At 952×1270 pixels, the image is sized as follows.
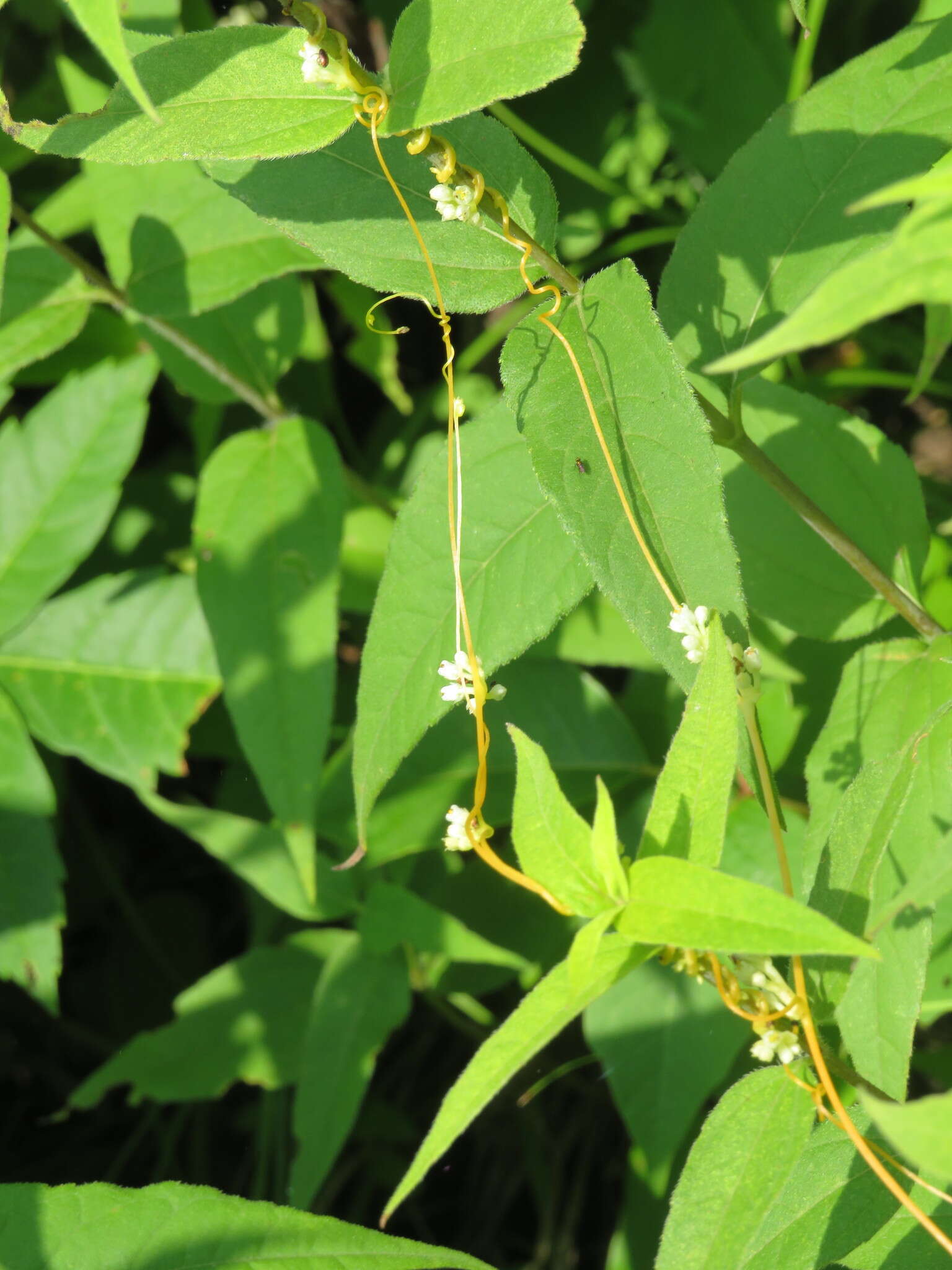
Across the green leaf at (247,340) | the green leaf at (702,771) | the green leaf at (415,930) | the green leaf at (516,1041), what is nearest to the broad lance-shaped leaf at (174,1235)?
the green leaf at (516,1041)

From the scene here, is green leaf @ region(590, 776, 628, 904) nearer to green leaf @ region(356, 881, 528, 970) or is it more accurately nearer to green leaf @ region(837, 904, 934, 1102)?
green leaf @ region(837, 904, 934, 1102)

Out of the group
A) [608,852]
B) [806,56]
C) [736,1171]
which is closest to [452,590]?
[608,852]

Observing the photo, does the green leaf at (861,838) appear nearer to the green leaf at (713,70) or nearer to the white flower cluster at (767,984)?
the white flower cluster at (767,984)

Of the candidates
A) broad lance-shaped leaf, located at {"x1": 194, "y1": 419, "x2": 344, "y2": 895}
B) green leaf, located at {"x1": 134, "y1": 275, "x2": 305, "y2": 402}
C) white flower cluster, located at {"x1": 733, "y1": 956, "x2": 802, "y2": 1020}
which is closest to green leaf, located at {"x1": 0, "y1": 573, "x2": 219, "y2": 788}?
broad lance-shaped leaf, located at {"x1": 194, "y1": 419, "x2": 344, "y2": 895}

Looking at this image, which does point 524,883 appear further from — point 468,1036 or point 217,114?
point 468,1036

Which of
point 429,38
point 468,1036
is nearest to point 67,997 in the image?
point 468,1036

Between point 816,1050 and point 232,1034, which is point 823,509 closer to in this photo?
point 816,1050

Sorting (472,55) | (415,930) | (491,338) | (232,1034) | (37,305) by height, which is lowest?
(232,1034)
